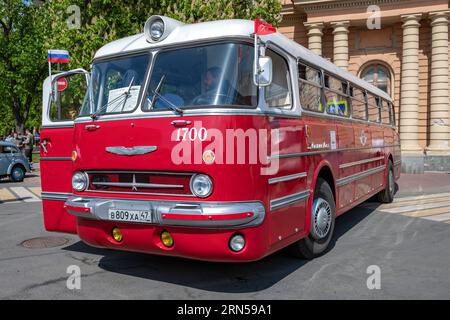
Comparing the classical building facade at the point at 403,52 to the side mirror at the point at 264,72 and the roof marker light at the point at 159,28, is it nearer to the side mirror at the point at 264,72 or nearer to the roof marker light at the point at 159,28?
the roof marker light at the point at 159,28

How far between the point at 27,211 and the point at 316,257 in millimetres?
6724

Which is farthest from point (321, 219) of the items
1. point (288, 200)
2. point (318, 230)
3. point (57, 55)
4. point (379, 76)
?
point (379, 76)

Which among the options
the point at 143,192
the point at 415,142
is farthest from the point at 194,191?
the point at 415,142

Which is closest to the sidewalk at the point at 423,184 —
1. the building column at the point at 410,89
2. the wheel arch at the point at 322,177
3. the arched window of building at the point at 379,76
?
the building column at the point at 410,89

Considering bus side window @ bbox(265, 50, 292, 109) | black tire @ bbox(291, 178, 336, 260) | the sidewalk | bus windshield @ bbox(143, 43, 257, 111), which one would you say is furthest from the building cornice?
bus windshield @ bbox(143, 43, 257, 111)

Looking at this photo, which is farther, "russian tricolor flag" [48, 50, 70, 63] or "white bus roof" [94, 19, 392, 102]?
"russian tricolor flag" [48, 50, 70, 63]

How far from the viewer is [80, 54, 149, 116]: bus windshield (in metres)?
4.60

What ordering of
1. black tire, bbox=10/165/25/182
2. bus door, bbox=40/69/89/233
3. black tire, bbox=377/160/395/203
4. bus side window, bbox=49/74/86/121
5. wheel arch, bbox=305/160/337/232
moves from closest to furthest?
wheel arch, bbox=305/160/337/232 → bus door, bbox=40/69/89/233 → bus side window, bbox=49/74/86/121 → black tire, bbox=377/160/395/203 → black tire, bbox=10/165/25/182

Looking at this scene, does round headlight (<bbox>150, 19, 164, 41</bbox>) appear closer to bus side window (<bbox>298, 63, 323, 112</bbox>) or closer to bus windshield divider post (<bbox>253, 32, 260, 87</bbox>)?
bus windshield divider post (<bbox>253, 32, 260, 87</bbox>)

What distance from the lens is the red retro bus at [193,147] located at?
3.97 m

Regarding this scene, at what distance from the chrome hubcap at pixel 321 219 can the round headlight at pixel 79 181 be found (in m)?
2.68

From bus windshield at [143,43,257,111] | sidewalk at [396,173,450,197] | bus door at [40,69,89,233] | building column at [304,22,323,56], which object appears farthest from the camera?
building column at [304,22,323,56]

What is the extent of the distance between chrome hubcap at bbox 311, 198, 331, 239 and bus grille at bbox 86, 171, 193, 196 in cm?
202

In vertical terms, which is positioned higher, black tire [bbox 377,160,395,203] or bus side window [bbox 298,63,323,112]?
bus side window [bbox 298,63,323,112]
